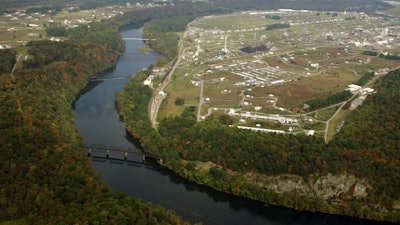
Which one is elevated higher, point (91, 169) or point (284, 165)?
point (284, 165)

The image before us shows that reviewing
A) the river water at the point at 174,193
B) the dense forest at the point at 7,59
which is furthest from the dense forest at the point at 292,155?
the dense forest at the point at 7,59

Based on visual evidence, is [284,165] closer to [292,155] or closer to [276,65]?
[292,155]

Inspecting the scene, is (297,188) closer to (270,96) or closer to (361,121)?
(361,121)

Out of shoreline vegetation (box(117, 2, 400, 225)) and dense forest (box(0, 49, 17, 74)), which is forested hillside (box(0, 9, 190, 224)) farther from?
shoreline vegetation (box(117, 2, 400, 225))

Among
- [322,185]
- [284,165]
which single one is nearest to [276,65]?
[284,165]

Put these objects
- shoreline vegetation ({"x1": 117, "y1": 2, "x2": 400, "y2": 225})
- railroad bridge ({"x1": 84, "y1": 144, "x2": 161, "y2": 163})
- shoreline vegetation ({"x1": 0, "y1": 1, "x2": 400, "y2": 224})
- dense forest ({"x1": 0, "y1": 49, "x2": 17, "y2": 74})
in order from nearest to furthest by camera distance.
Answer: shoreline vegetation ({"x1": 0, "y1": 1, "x2": 400, "y2": 224})
shoreline vegetation ({"x1": 117, "y1": 2, "x2": 400, "y2": 225})
railroad bridge ({"x1": 84, "y1": 144, "x2": 161, "y2": 163})
dense forest ({"x1": 0, "y1": 49, "x2": 17, "y2": 74})

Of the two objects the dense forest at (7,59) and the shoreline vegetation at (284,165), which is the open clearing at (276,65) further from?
the dense forest at (7,59)

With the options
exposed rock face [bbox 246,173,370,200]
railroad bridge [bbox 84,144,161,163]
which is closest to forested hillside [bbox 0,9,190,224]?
railroad bridge [bbox 84,144,161,163]
